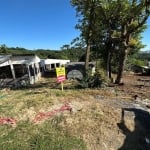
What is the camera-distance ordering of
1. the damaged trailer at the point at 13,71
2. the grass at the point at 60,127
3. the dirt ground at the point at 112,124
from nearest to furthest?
the grass at the point at 60,127 < the dirt ground at the point at 112,124 < the damaged trailer at the point at 13,71

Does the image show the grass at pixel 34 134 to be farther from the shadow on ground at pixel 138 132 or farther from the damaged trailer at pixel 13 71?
the damaged trailer at pixel 13 71

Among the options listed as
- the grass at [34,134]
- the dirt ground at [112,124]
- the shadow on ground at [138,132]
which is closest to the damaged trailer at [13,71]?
the grass at [34,134]

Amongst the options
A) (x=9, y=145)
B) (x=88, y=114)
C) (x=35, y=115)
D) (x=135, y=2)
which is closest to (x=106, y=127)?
(x=88, y=114)

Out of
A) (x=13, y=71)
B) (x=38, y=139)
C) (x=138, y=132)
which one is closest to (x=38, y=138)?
(x=38, y=139)

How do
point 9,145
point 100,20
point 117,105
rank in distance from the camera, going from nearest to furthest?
point 9,145
point 117,105
point 100,20

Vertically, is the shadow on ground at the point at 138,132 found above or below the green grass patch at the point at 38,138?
below

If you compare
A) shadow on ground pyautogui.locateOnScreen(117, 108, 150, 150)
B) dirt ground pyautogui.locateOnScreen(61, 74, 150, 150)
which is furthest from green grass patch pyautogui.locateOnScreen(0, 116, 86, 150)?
shadow on ground pyautogui.locateOnScreen(117, 108, 150, 150)

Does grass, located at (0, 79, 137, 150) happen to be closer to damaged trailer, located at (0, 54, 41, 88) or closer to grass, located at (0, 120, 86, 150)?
grass, located at (0, 120, 86, 150)

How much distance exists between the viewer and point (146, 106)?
404 inches

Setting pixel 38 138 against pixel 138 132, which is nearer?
pixel 38 138

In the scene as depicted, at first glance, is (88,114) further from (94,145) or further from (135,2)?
(135,2)

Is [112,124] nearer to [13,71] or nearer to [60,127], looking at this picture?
[60,127]

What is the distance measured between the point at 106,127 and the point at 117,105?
7.55 ft

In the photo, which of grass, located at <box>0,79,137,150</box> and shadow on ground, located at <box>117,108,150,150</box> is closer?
grass, located at <box>0,79,137,150</box>
